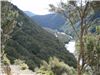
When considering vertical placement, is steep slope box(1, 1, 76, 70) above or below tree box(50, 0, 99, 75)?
below

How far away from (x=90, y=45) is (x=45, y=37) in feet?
354

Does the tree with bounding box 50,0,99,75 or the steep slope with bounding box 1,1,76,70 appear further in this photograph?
the steep slope with bounding box 1,1,76,70

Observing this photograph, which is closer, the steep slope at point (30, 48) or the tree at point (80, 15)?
the tree at point (80, 15)

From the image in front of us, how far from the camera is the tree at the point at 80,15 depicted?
1939 centimetres

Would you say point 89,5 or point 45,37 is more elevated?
point 89,5

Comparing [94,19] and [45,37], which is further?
[45,37]

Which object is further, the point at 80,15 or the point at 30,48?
the point at 30,48

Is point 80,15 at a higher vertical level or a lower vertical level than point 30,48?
higher

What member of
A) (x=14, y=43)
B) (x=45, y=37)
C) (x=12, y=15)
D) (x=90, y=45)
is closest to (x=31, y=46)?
(x=14, y=43)

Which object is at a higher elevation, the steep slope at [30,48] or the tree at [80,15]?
the tree at [80,15]

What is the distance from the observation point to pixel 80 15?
19.7 m

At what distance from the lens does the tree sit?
763 inches

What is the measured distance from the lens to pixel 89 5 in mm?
19453

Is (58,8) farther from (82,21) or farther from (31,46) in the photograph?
(31,46)
